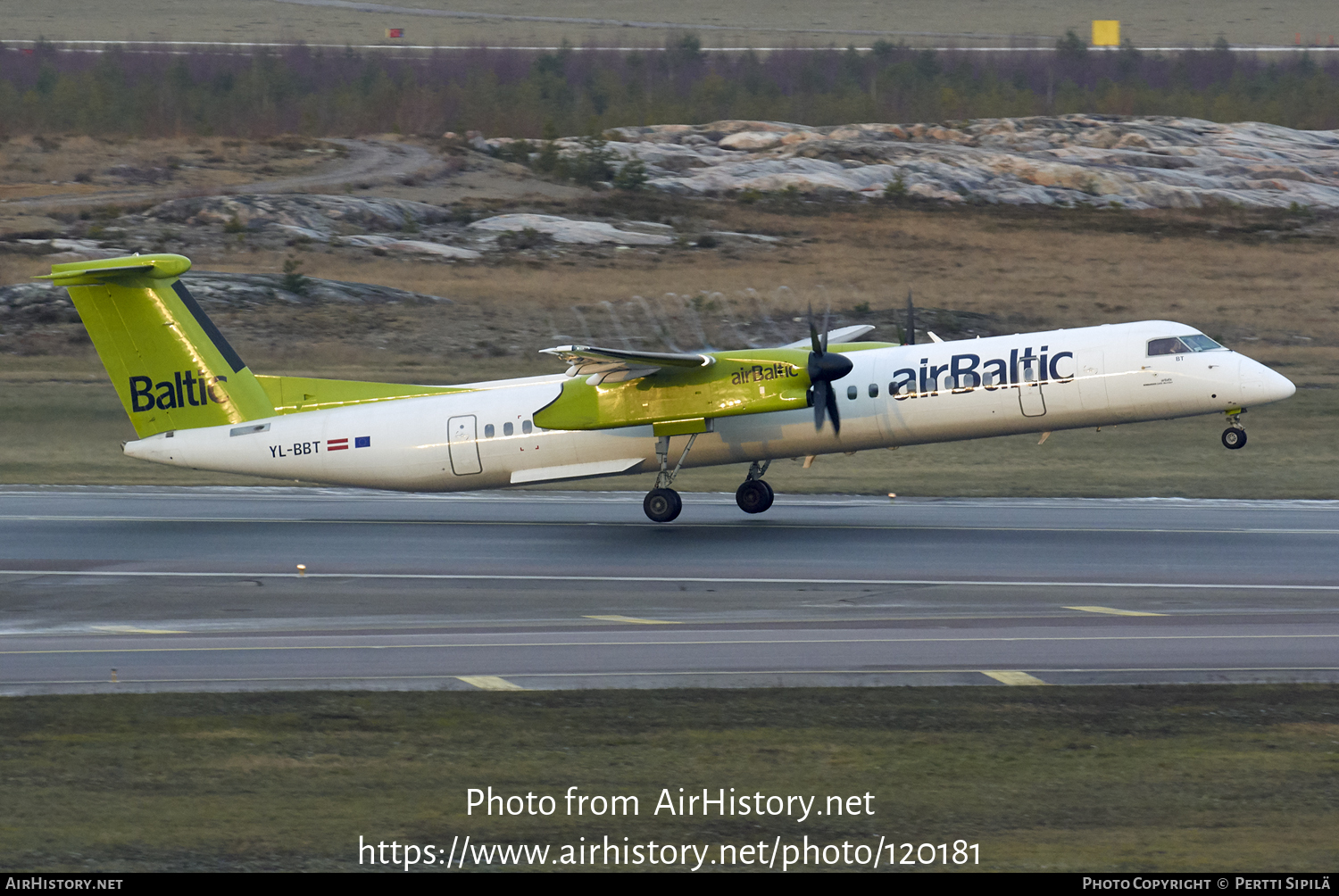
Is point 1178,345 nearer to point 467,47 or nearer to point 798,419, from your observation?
point 798,419

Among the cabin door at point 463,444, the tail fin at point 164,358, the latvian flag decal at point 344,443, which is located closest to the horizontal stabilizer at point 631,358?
the cabin door at point 463,444

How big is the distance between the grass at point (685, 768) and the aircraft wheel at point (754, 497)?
13.1 meters

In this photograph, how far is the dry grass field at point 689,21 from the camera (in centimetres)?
13888

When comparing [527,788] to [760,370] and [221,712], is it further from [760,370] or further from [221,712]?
[760,370]

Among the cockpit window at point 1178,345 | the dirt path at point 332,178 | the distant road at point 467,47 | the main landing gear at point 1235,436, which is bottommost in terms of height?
the main landing gear at point 1235,436

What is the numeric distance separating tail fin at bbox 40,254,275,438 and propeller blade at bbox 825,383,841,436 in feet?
37.3

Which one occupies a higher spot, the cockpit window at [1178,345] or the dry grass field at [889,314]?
the cockpit window at [1178,345]

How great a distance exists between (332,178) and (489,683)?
6500cm

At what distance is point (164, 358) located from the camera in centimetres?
2952

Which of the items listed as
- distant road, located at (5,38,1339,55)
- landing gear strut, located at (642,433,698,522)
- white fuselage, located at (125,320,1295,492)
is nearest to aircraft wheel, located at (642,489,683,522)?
landing gear strut, located at (642,433,698,522)

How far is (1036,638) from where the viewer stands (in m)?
19.4

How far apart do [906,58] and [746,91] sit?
71.6 ft

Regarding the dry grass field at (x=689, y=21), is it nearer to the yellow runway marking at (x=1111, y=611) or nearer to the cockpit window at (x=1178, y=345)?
the cockpit window at (x=1178, y=345)

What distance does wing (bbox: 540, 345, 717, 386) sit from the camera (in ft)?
86.5
